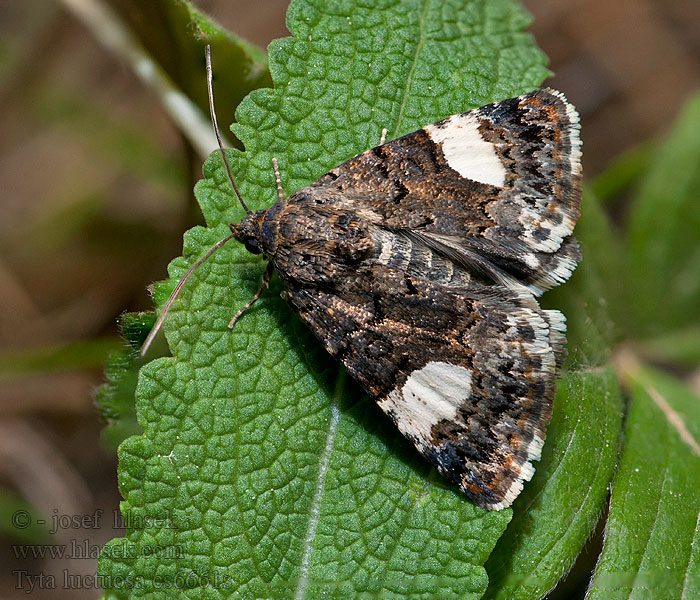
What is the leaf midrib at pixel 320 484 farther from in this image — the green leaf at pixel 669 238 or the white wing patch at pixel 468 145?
the green leaf at pixel 669 238

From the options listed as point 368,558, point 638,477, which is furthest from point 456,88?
point 368,558

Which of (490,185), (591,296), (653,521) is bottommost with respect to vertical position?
(653,521)

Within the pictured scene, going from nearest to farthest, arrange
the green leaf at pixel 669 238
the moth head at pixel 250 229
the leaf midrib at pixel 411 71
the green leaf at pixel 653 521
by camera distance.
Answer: the green leaf at pixel 653 521, the moth head at pixel 250 229, the leaf midrib at pixel 411 71, the green leaf at pixel 669 238

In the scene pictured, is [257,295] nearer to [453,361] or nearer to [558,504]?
[453,361]

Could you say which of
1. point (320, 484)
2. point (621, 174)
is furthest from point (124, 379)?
point (621, 174)

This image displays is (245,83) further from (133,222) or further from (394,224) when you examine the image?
(133,222)

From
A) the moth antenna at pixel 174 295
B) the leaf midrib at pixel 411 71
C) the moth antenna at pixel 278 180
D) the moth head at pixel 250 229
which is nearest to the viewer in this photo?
the moth antenna at pixel 174 295

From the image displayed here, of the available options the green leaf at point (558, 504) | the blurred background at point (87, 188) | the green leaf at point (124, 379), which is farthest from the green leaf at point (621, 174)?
the green leaf at point (124, 379)
